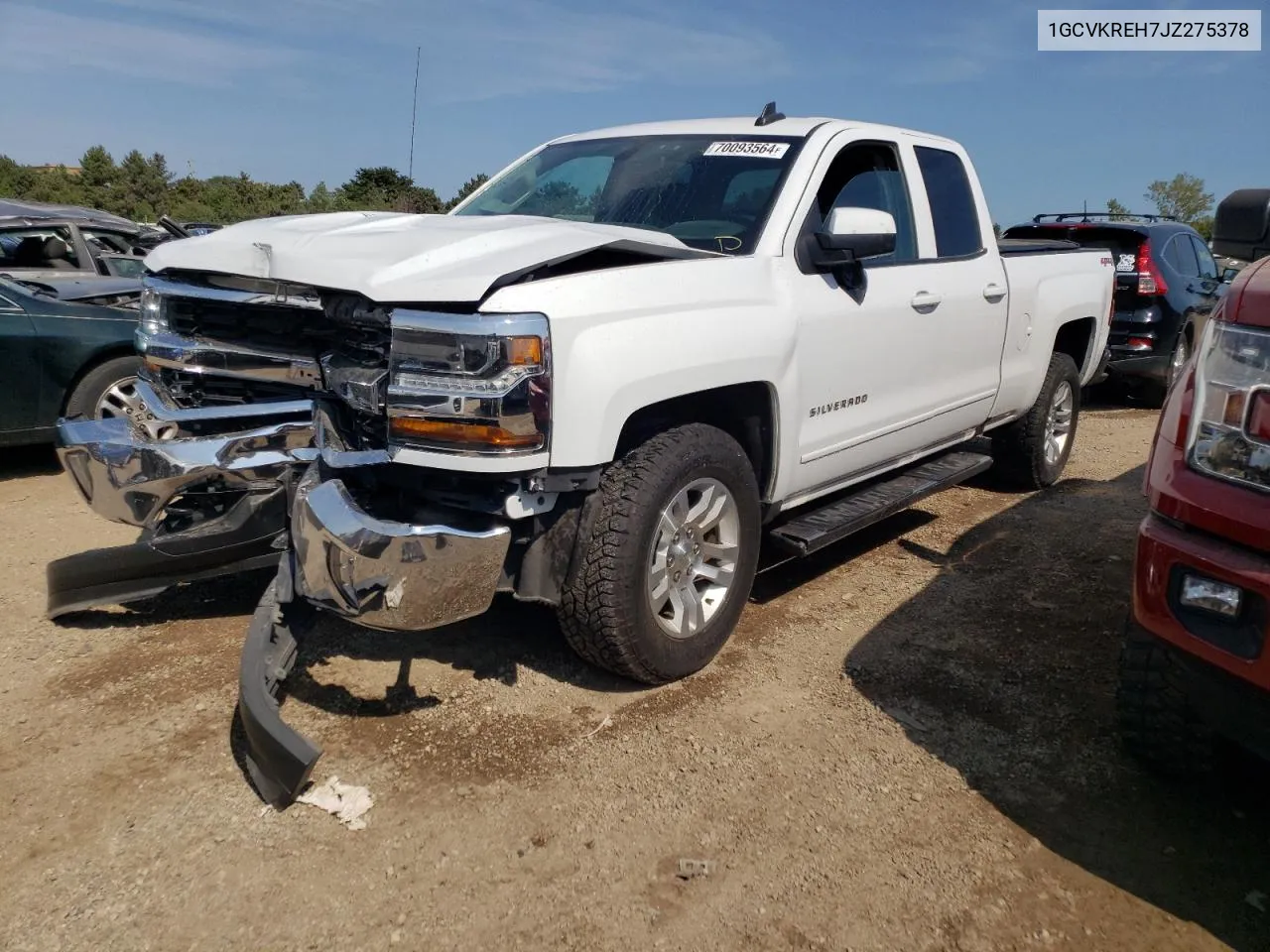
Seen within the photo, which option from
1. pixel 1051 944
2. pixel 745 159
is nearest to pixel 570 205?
pixel 745 159

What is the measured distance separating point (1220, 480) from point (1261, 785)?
1.14 m

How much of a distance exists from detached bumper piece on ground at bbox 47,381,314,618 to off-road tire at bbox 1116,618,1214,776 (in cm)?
252

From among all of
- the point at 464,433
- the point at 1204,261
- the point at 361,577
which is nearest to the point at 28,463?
the point at 361,577

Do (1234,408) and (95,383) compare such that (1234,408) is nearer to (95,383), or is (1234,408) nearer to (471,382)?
(471,382)

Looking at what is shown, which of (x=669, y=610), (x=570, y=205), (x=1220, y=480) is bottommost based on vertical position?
(x=669, y=610)

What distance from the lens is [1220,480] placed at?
7.22ft

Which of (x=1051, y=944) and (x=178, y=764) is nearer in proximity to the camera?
(x=1051, y=944)

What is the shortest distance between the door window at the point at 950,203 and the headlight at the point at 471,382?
2.61 m

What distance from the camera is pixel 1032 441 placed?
5727 millimetres

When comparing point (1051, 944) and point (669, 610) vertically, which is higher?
point (669, 610)

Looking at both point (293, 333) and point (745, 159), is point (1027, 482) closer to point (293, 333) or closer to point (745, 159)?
point (745, 159)

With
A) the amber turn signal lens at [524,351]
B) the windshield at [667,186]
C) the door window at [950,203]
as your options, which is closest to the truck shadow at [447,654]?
the amber turn signal lens at [524,351]

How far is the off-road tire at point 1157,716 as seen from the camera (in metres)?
2.54

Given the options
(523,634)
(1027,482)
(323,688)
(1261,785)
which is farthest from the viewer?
(1027,482)
